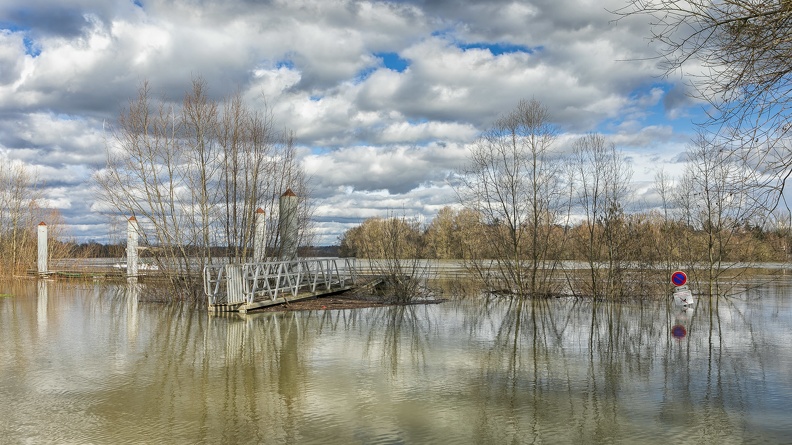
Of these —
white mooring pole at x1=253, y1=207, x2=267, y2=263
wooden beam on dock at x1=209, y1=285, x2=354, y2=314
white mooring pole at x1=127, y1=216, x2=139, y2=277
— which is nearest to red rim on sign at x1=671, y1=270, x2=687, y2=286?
wooden beam on dock at x1=209, y1=285, x2=354, y2=314

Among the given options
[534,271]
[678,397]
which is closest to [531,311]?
[534,271]

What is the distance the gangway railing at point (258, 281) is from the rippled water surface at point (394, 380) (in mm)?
1397

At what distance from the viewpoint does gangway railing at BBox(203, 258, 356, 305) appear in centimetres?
1770

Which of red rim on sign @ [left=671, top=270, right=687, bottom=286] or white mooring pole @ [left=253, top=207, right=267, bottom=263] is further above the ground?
white mooring pole @ [left=253, top=207, right=267, bottom=263]

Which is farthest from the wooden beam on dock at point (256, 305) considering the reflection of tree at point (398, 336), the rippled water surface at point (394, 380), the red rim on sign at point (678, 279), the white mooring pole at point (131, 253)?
the white mooring pole at point (131, 253)

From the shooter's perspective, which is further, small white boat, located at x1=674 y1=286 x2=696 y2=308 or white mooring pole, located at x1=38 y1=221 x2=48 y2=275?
white mooring pole, located at x1=38 y1=221 x2=48 y2=275

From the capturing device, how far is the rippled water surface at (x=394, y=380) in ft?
20.8

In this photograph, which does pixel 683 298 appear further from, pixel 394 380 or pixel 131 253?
pixel 131 253

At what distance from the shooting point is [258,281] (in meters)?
21.6

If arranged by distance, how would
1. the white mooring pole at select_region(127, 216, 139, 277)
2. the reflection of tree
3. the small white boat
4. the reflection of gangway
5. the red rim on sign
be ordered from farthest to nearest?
1. the white mooring pole at select_region(127, 216, 139, 277)
2. the small white boat
3. the red rim on sign
4. the reflection of gangway
5. the reflection of tree

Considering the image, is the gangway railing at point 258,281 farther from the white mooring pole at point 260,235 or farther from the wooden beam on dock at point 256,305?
the white mooring pole at point 260,235

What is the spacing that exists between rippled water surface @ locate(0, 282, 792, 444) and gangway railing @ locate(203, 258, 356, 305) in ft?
4.58

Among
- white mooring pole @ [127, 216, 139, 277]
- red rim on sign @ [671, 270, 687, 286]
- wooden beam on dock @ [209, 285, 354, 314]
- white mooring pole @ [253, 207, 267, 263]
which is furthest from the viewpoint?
white mooring pole @ [127, 216, 139, 277]

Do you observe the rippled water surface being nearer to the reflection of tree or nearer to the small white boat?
the reflection of tree
